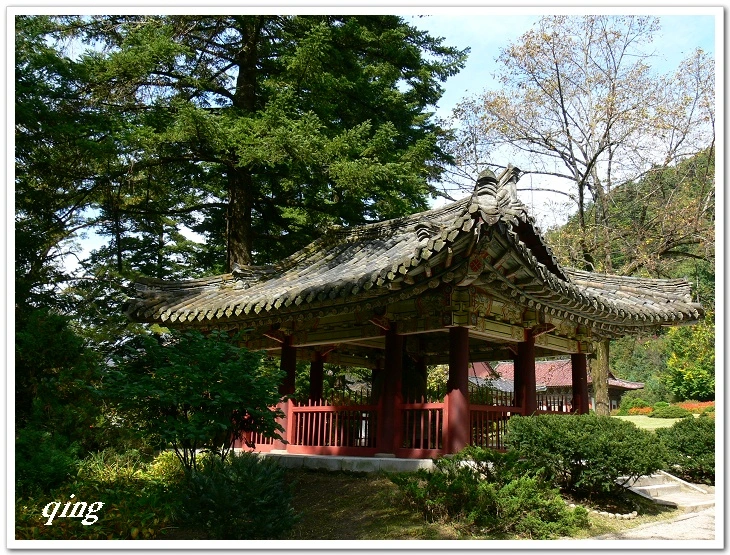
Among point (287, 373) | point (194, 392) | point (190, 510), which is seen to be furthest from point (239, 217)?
point (190, 510)

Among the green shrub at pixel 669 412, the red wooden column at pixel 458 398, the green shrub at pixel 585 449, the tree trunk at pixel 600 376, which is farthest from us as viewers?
the green shrub at pixel 669 412

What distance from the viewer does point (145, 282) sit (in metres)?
11.9

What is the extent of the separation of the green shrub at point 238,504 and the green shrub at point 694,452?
7596mm

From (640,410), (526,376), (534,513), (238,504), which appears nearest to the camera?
(238,504)

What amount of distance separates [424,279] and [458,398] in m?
1.80

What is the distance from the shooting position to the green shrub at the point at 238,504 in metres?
6.20

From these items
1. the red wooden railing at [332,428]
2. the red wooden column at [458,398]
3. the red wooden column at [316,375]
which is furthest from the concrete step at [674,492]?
the red wooden column at [316,375]

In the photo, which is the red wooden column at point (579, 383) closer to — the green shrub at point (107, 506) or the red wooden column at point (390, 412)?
the red wooden column at point (390, 412)

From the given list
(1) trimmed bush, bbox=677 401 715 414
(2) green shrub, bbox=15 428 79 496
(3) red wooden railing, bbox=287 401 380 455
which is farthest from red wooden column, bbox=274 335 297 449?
(1) trimmed bush, bbox=677 401 715 414

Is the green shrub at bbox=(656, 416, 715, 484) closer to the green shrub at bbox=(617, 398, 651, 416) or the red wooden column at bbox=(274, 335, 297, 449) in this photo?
the red wooden column at bbox=(274, 335, 297, 449)

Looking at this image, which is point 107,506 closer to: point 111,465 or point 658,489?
point 111,465

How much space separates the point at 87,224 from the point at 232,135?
5.96 metres

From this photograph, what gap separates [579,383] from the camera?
11992mm

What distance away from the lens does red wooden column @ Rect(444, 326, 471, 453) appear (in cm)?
861
